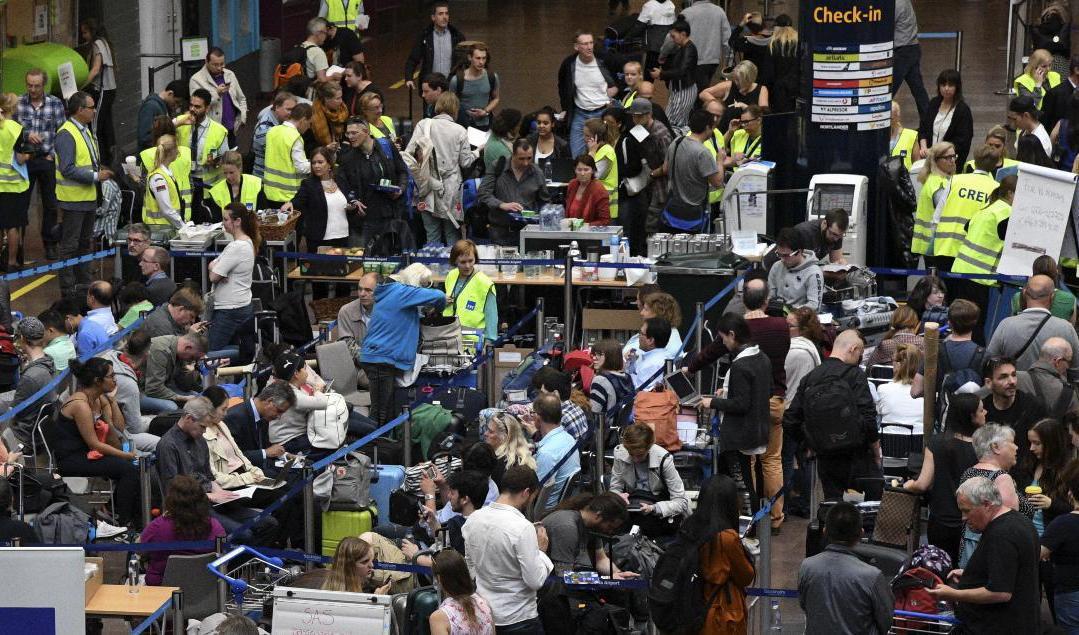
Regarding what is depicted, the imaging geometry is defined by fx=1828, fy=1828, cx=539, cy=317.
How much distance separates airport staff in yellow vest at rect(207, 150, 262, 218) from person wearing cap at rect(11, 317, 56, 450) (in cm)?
400

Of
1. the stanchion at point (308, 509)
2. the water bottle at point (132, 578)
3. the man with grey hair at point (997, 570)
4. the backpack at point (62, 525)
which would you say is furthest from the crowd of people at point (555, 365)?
the backpack at point (62, 525)

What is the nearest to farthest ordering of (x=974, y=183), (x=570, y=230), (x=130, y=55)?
(x=974, y=183) → (x=570, y=230) → (x=130, y=55)

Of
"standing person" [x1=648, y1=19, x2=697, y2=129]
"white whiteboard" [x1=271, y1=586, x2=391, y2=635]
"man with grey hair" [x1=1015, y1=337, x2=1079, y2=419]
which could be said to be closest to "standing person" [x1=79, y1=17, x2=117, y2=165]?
"standing person" [x1=648, y1=19, x2=697, y2=129]

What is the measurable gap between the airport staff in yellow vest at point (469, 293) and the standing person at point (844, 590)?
18.7 feet

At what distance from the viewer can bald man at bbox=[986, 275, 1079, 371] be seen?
489 inches

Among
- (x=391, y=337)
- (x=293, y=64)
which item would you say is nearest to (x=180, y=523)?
(x=391, y=337)

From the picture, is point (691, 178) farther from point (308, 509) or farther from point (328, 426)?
point (308, 509)

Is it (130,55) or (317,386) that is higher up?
(130,55)

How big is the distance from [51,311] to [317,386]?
229cm

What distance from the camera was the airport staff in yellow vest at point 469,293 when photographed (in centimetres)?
1440

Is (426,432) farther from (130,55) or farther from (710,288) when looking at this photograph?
(130,55)

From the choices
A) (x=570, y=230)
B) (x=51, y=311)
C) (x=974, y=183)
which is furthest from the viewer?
(x=570, y=230)

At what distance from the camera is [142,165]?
57.7 feet

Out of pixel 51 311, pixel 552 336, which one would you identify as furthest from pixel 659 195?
pixel 51 311
